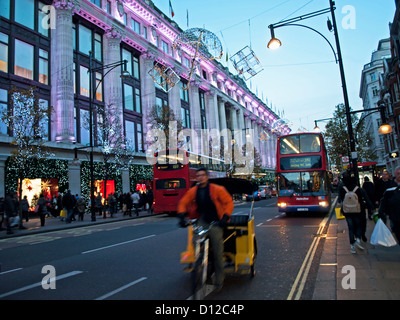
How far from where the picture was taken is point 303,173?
15.4 meters

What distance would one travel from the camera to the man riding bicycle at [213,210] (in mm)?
4352

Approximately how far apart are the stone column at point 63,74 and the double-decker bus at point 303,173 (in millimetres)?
16842

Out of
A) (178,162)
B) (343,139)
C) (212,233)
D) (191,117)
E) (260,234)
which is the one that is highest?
(191,117)

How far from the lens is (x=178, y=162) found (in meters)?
19.9

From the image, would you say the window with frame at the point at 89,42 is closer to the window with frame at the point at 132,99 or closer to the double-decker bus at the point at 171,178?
the window with frame at the point at 132,99

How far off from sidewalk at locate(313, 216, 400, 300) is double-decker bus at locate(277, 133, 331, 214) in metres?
8.01

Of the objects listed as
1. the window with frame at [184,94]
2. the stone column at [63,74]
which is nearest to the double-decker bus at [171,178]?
the stone column at [63,74]

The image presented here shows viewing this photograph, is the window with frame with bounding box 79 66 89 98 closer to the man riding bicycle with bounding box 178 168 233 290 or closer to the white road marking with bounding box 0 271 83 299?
the white road marking with bounding box 0 271 83 299

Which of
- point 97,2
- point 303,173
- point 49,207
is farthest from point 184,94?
point 303,173

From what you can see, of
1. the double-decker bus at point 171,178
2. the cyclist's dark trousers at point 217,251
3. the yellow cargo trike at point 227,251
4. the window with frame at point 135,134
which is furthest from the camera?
the window with frame at point 135,134

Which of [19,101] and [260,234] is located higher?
[19,101]
